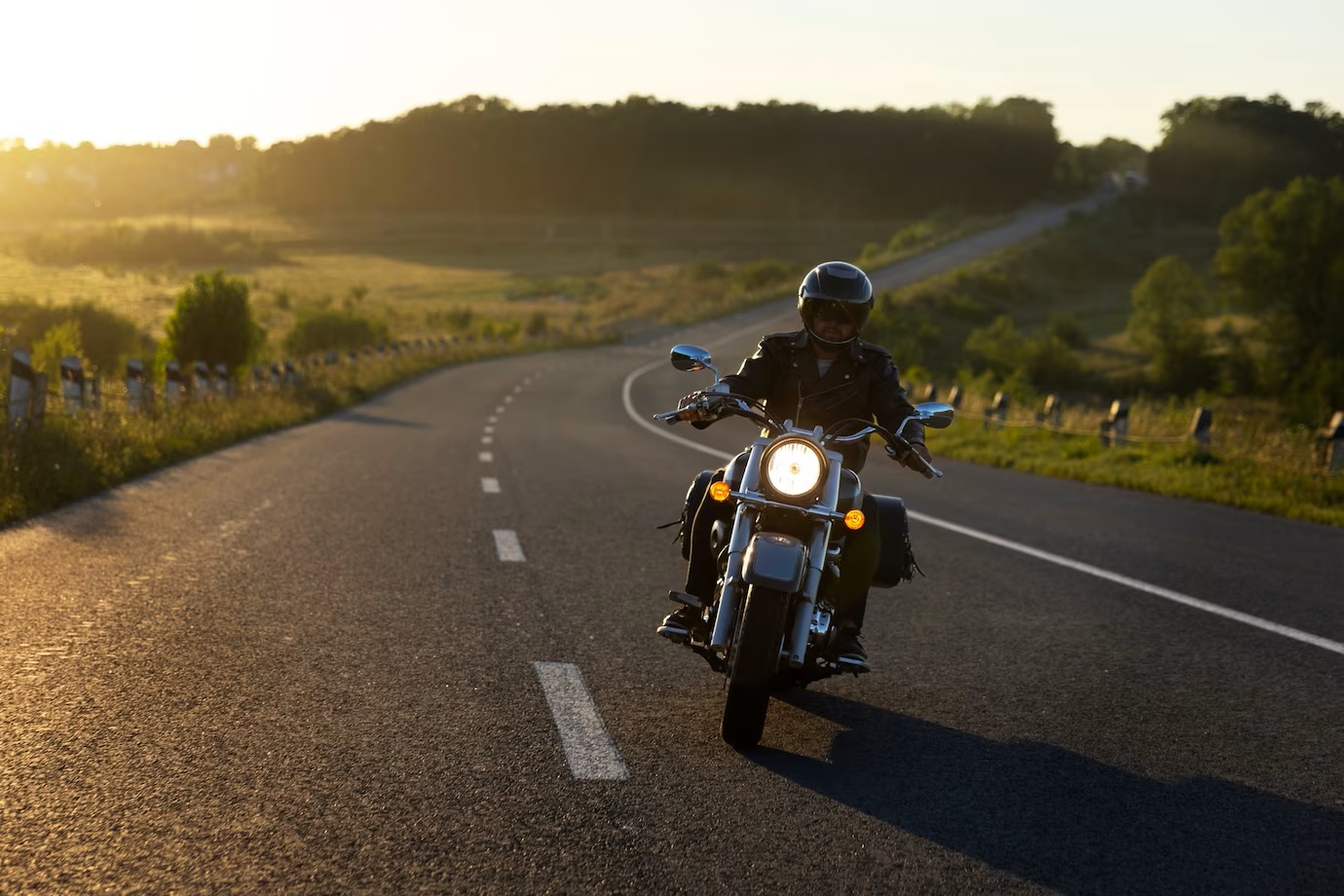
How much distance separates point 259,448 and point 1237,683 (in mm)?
14496

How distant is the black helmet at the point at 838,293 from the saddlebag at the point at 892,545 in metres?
0.72

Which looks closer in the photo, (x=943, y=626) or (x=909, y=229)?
(x=943, y=626)

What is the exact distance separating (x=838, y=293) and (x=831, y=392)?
443 millimetres

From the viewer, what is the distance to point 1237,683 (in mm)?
6738

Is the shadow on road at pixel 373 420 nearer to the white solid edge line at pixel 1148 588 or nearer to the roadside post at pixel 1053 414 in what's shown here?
the roadside post at pixel 1053 414

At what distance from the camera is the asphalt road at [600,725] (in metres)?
4.18

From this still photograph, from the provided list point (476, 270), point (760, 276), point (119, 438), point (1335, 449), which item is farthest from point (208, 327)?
point (476, 270)

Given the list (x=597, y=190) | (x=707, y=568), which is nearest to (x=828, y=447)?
(x=707, y=568)

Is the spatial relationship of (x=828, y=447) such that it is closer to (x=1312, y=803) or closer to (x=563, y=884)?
(x=1312, y=803)

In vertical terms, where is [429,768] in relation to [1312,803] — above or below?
below

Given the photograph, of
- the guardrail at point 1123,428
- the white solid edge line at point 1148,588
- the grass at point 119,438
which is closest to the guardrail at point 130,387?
the grass at point 119,438

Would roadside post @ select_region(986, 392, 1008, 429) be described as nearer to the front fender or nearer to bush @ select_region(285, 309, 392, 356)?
the front fender

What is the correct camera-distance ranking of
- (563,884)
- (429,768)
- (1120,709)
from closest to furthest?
(563,884)
(429,768)
(1120,709)

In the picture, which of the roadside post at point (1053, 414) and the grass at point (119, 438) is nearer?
the grass at point (119, 438)
